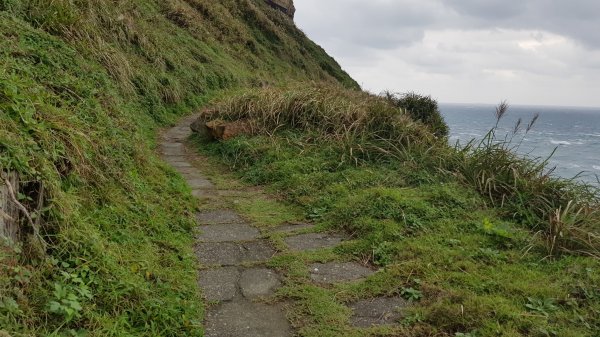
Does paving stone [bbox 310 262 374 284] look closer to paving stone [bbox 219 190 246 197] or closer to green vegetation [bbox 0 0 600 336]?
green vegetation [bbox 0 0 600 336]

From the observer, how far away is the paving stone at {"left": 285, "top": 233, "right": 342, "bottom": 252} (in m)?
3.72

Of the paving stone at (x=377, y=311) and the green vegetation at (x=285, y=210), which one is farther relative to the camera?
the paving stone at (x=377, y=311)

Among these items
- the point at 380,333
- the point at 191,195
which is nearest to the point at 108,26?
the point at 191,195

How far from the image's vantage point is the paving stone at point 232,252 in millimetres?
3411

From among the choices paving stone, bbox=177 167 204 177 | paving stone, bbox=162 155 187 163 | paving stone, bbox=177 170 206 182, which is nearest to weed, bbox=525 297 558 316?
paving stone, bbox=177 170 206 182

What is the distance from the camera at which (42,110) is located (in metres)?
2.99

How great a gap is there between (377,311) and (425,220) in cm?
148

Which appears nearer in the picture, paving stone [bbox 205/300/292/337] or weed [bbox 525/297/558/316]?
paving stone [bbox 205/300/292/337]

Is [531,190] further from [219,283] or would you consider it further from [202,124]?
[202,124]

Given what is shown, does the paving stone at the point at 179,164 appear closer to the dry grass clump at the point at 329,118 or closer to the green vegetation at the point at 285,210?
the green vegetation at the point at 285,210

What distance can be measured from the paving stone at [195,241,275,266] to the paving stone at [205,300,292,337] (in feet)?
2.07

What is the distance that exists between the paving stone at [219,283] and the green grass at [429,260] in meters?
0.34

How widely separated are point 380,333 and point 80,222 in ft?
5.92

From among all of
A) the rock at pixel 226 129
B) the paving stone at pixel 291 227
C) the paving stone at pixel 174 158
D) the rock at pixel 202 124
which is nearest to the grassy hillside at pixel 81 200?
the paving stone at pixel 174 158
